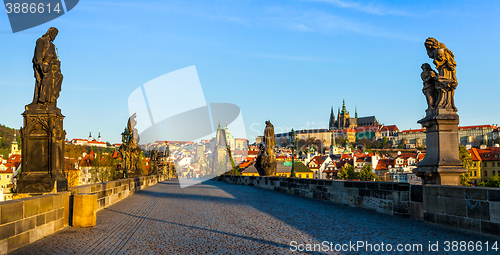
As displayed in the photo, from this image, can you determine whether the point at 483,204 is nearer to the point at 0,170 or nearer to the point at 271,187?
the point at 271,187

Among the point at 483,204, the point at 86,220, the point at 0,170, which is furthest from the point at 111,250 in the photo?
the point at 0,170

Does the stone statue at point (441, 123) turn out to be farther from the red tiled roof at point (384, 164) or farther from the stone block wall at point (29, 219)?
the red tiled roof at point (384, 164)

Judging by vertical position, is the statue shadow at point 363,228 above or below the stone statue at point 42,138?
below

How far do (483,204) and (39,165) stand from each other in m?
8.20

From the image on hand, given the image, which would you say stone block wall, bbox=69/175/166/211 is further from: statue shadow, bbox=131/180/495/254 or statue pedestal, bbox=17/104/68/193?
statue shadow, bbox=131/180/495/254

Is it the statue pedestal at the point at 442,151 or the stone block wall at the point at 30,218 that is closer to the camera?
the stone block wall at the point at 30,218

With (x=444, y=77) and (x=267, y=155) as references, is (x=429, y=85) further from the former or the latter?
(x=267, y=155)

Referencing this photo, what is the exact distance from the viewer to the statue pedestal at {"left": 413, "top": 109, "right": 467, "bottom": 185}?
8.35m

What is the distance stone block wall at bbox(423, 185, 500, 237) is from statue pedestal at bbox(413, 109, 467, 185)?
0.54 meters

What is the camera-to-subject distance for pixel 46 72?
29.6 ft

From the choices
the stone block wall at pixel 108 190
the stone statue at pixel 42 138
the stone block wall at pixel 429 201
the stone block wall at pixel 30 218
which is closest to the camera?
the stone block wall at pixel 30 218

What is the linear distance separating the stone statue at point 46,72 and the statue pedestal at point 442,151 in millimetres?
7861

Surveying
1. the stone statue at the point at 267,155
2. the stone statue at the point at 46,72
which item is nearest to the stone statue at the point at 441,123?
the stone statue at the point at 46,72

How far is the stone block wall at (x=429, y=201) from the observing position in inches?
249
